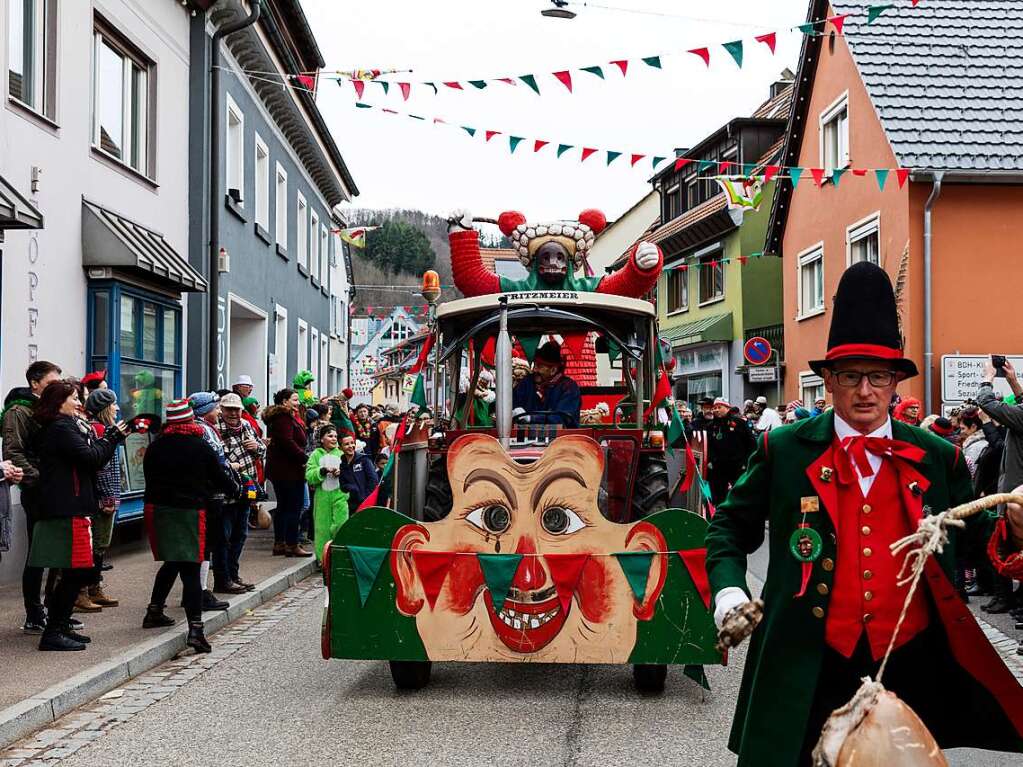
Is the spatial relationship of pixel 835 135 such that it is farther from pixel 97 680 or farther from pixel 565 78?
pixel 97 680

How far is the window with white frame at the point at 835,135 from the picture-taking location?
74.5 ft

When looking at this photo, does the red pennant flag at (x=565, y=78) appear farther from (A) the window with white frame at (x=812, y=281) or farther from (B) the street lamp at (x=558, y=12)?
(A) the window with white frame at (x=812, y=281)

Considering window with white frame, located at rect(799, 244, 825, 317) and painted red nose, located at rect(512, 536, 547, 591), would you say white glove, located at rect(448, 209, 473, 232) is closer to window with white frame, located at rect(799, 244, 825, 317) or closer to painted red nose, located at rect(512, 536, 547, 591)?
→ painted red nose, located at rect(512, 536, 547, 591)

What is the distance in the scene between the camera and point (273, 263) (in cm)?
2369

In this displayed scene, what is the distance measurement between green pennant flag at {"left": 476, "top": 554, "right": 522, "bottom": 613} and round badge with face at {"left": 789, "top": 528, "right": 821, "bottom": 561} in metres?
3.60

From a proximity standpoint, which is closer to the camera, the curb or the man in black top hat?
the curb

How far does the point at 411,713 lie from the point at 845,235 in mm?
18336

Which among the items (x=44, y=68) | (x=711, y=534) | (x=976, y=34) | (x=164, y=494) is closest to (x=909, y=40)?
(x=976, y=34)

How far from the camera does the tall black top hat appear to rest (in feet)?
11.2

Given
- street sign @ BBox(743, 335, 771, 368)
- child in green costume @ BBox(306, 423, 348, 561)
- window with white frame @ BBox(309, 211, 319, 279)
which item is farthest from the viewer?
window with white frame @ BBox(309, 211, 319, 279)

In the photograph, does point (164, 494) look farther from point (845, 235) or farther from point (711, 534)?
point (845, 235)

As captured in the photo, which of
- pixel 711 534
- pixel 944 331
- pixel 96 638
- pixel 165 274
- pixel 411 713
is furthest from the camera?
pixel 944 331

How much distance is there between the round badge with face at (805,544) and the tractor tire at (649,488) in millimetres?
4437

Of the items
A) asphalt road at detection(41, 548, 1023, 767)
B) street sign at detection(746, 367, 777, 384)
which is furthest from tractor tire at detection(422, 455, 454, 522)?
street sign at detection(746, 367, 777, 384)
